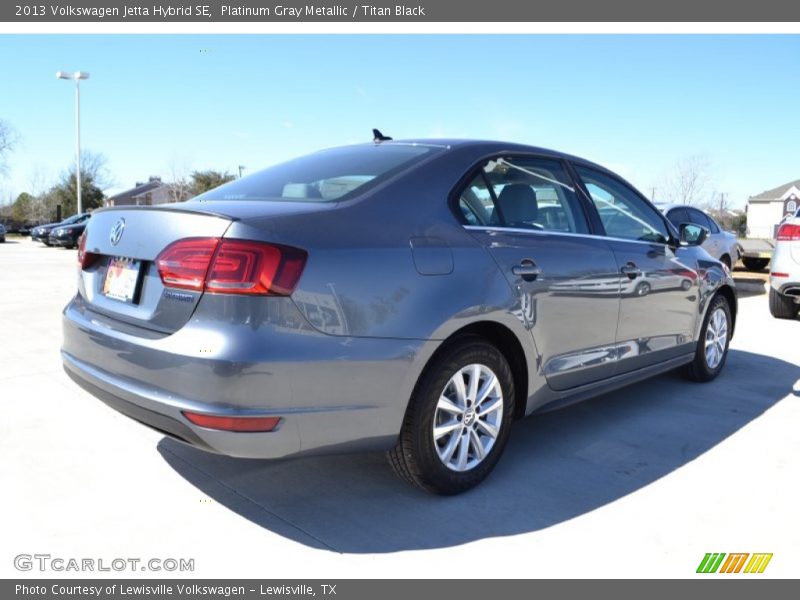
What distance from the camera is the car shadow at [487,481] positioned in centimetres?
275

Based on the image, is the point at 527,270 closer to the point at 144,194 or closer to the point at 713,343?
the point at 713,343

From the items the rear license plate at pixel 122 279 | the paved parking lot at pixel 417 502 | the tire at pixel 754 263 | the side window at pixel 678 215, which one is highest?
the side window at pixel 678 215

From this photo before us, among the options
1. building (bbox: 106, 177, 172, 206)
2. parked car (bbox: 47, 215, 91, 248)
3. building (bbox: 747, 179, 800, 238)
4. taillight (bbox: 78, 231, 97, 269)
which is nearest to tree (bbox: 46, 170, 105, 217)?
building (bbox: 106, 177, 172, 206)

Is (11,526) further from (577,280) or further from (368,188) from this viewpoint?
(577,280)

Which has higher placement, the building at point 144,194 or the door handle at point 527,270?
the building at point 144,194

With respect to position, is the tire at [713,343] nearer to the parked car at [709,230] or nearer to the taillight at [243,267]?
the taillight at [243,267]

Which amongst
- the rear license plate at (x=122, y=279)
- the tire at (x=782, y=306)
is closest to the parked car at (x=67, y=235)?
the tire at (x=782, y=306)

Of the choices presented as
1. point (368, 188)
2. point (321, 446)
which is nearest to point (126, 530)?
point (321, 446)

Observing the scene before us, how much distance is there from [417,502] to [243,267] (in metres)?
1.38

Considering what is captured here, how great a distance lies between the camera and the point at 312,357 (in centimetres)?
241

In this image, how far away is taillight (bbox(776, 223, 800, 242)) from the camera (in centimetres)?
755
